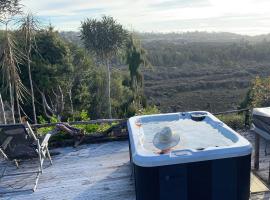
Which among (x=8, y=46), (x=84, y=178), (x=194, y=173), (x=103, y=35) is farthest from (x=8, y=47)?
(x=103, y=35)

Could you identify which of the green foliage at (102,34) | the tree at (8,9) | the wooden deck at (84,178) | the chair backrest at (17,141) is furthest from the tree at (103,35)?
the chair backrest at (17,141)

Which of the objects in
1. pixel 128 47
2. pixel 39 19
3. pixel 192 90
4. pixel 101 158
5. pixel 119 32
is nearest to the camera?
pixel 101 158

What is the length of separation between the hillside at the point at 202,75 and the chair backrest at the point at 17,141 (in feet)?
67.3

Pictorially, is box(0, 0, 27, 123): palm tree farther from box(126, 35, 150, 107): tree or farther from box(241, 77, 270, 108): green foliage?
box(126, 35, 150, 107): tree

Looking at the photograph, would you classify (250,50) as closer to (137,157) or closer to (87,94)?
(87,94)

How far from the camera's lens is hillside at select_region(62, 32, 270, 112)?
28438 mm

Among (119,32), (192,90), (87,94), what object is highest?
(119,32)

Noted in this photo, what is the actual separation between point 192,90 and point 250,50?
24034mm

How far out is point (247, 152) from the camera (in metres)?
3.27

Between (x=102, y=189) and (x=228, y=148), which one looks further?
(x=102, y=189)

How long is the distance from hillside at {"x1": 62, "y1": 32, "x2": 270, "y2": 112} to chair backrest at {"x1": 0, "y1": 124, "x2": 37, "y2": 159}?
20524 mm

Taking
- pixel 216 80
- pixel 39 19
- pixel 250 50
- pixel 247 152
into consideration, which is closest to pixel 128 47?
pixel 39 19

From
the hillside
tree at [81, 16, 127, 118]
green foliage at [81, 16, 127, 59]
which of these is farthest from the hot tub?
the hillside

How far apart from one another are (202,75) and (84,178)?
37.8 meters
